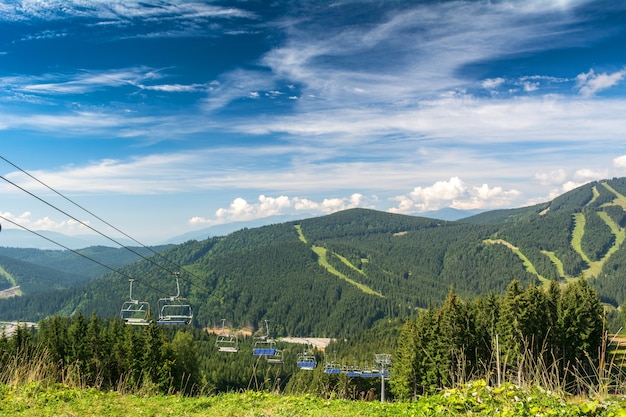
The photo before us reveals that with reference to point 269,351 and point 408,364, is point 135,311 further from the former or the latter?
point 408,364

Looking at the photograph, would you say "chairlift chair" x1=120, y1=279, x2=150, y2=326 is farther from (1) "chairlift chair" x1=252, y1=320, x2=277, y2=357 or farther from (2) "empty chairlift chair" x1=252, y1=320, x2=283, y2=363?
(2) "empty chairlift chair" x1=252, y1=320, x2=283, y2=363

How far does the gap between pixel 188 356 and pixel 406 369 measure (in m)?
32.6

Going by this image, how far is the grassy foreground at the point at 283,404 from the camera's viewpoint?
24.0 feet

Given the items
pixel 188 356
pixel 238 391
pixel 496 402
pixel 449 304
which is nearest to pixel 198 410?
pixel 238 391

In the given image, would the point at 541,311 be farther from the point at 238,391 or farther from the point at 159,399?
the point at 159,399

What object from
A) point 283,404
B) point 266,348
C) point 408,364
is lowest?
point 408,364

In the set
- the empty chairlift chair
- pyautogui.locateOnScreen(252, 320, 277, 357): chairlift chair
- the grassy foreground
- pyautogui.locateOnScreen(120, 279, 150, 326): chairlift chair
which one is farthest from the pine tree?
the grassy foreground

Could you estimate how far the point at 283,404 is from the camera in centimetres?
988

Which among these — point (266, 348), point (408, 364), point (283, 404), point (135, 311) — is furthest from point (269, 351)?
point (283, 404)

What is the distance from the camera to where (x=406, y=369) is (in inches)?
1613

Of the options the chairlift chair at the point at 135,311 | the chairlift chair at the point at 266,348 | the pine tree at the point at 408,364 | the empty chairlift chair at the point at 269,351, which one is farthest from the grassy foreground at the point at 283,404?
the pine tree at the point at 408,364

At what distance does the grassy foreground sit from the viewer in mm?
7312

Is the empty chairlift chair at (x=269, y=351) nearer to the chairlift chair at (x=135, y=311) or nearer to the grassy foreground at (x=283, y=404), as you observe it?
the chairlift chair at (x=135, y=311)

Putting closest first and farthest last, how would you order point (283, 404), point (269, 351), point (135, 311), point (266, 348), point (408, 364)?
point (283, 404) → point (135, 311) → point (269, 351) → point (266, 348) → point (408, 364)
